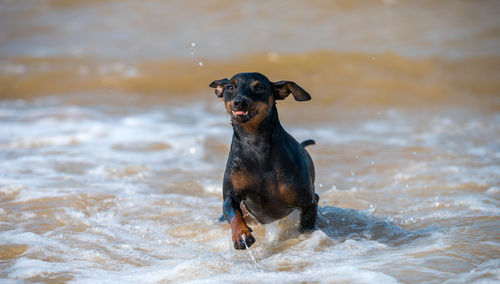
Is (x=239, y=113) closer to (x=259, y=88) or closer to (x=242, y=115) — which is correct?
(x=242, y=115)

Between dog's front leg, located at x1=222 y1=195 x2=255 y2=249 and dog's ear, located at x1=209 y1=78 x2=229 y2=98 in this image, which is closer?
dog's front leg, located at x1=222 y1=195 x2=255 y2=249

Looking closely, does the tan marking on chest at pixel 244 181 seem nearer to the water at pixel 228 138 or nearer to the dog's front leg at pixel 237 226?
the dog's front leg at pixel 237 226

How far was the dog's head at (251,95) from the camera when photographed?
Result: 153 inches

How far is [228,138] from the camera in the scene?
8.71m

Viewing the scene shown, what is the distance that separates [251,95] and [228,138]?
4793 mm

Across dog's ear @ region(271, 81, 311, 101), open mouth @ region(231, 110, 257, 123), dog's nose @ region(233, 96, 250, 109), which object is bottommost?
open mouth @ region(231, 110, 257, 123)

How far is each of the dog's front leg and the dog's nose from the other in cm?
66

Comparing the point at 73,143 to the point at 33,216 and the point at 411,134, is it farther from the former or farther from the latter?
the point at 411,134

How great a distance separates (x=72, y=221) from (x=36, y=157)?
2759 millimetres

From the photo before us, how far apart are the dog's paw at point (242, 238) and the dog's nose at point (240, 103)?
811 millimetres

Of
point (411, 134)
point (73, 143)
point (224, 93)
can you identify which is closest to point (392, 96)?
point (411, 134)

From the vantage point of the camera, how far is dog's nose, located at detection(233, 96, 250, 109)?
3.83m

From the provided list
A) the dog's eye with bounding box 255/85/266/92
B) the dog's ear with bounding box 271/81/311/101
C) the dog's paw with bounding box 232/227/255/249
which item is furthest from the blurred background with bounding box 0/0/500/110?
the dog's paw with bounding box 232/227/255/249

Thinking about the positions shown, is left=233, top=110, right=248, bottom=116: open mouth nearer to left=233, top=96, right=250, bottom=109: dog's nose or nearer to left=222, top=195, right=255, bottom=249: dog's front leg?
left=233, top=96, right=250, bottom=109: dog's nose
